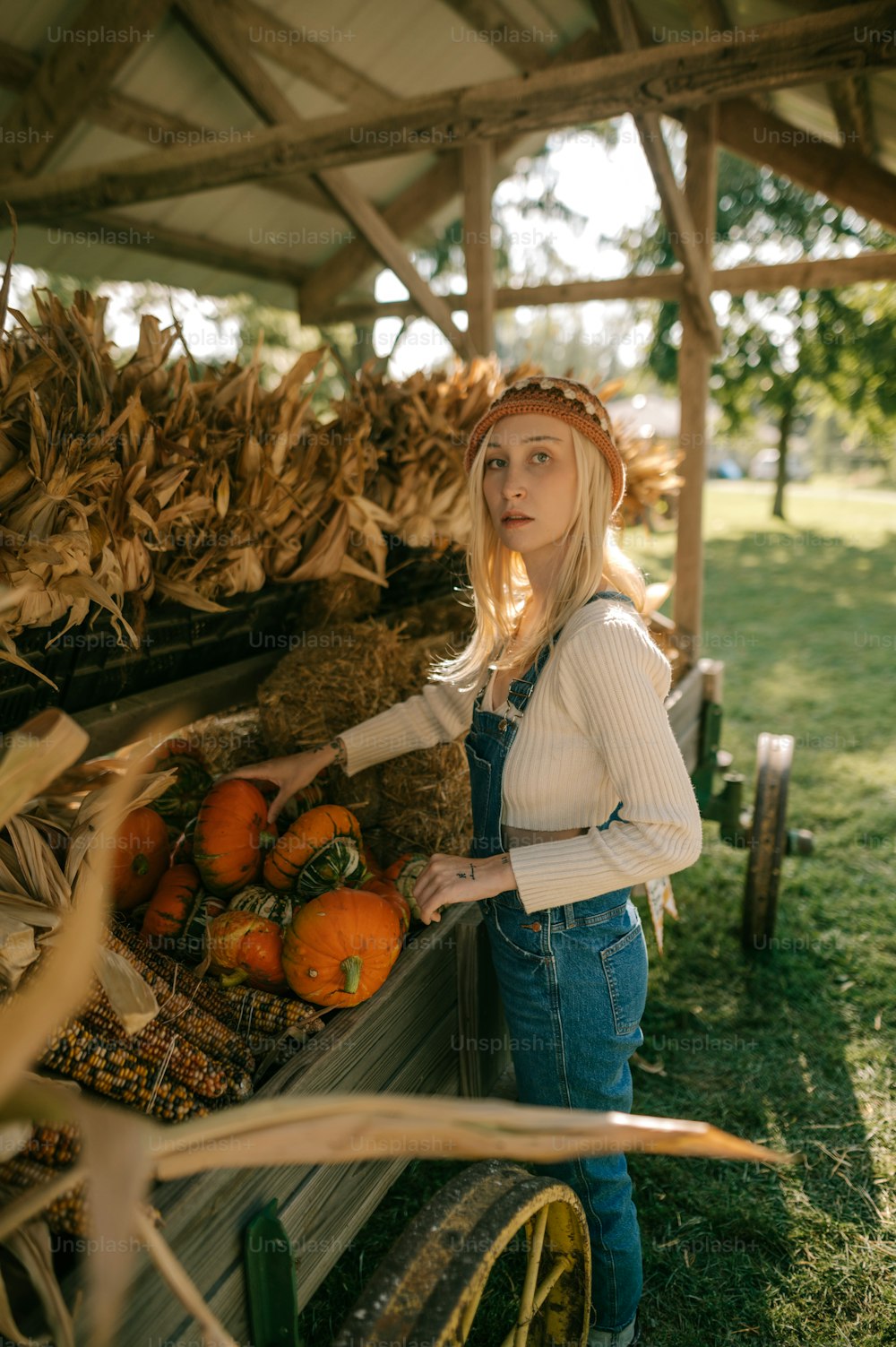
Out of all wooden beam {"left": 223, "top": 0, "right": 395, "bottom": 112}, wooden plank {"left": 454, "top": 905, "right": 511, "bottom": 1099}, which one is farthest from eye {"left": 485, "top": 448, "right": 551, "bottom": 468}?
wooden beam {"left": 223, "top": 0, "right": 395, "bottom": 112}

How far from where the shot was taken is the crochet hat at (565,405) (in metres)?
1.84

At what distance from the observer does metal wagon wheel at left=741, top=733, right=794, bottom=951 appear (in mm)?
3463

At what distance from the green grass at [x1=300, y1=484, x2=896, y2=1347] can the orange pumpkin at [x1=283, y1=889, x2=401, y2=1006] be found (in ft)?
3.12

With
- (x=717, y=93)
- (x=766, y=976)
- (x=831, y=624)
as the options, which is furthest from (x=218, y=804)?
(x=831, y=624)

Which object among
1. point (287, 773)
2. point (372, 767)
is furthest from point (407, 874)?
point (372, 767)

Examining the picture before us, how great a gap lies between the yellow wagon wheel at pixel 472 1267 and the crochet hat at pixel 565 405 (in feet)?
4.65

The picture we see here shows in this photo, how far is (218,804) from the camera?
2.15 meters

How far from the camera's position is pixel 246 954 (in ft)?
6.13

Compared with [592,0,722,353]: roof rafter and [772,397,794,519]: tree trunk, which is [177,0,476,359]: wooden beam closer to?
[592,0,722,353]: roof rafter

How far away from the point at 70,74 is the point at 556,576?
15.3 ft

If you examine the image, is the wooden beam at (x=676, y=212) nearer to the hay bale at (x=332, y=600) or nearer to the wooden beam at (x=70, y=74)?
the wooden beam at (x=70, y=74)

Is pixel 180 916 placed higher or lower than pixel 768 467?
higher

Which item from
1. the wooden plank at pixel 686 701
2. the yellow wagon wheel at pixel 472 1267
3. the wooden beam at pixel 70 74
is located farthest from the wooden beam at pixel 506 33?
the yellow wagon wheel at pixel 472 1267

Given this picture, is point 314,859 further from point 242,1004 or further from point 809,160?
point 809,160
